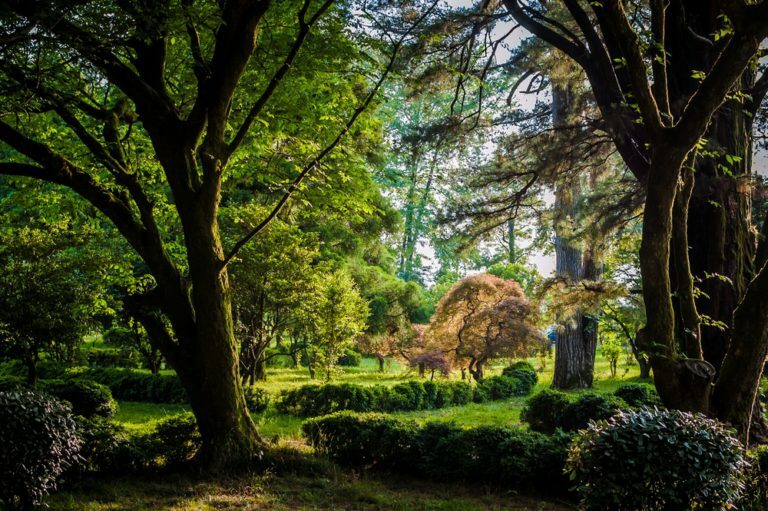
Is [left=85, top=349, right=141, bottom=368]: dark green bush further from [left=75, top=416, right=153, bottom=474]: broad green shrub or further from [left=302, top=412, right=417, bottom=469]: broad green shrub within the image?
[left=302, top=412, right=417, bottom=469]: broad green shrub

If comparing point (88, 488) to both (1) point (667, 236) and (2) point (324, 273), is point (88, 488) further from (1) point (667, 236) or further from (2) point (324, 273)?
(2) point (324, 273)

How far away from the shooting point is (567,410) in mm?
8547

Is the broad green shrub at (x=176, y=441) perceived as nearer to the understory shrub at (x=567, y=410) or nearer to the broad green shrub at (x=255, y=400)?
the broad green shrub at (x=255, y=400)

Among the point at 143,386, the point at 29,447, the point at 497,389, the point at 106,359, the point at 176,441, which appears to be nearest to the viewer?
the point at 29,447

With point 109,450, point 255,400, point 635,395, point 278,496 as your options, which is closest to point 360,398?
point 255,400

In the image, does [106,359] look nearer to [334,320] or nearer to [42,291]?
[334,320]

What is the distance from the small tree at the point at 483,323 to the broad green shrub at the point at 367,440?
10.3 metres

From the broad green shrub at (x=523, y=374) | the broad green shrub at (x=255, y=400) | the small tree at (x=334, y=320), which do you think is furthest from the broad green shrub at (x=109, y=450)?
the broad green shrub at (x=523, y=374)

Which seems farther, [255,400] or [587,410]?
[255,400]

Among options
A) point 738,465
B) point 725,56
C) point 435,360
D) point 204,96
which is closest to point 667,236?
point 725,56

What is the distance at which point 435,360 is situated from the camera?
17250mm

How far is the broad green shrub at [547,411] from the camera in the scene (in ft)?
28.9

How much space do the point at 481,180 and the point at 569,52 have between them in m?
3.06

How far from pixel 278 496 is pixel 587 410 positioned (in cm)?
510
